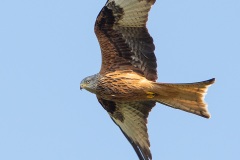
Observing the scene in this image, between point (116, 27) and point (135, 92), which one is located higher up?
point (116, 27)

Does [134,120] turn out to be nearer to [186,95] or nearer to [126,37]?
[186,95]

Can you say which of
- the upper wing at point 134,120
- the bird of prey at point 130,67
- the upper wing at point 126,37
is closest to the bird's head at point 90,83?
the bird of prey at point 130,67

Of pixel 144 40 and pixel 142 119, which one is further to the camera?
pixel 142 119

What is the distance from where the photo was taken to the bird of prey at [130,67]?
1251 cm

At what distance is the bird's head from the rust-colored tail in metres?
1.25

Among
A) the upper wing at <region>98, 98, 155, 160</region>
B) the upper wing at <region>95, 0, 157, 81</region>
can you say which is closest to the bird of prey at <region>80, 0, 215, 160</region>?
the upper wing at <region>95, 0, 157, 81</region>

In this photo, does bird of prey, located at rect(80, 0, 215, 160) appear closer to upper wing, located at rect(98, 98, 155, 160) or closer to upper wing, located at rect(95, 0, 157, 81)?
upper wing, located at rect(95, 0, 157, 81)

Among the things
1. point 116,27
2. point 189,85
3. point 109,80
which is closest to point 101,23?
point 116,27

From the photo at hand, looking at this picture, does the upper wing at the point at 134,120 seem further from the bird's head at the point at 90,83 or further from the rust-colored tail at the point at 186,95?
the rust-colored tail at the point at 186,95

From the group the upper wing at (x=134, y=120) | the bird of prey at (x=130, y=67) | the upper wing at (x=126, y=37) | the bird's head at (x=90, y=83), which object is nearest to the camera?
the bird of prey at (x=130, y=67)

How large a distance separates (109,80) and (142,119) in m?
1.35

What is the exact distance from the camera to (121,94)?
42.0ft

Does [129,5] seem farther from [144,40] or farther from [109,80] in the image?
[109,80]

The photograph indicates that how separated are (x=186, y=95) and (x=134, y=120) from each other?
1.69 meters
